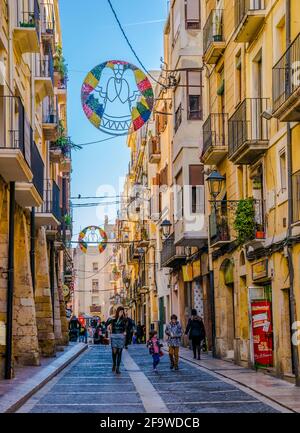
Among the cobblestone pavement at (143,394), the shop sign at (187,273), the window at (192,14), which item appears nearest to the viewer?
the cobblestone pavement at (143,394)

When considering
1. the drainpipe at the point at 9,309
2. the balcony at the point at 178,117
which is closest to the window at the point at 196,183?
the balcony at the point at 178,117

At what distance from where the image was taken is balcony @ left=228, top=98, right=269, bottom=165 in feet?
78.3

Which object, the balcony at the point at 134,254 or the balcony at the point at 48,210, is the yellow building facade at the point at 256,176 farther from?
the balcony at the point at 134,254

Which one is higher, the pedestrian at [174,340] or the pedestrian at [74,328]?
the pedestrian at [74,328]

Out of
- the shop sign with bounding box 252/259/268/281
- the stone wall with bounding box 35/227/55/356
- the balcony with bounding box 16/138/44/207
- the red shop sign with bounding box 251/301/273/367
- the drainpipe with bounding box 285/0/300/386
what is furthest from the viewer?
the stone wall with bounding box 35/227/55/356

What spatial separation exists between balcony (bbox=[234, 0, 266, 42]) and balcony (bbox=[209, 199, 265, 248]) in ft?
14.2

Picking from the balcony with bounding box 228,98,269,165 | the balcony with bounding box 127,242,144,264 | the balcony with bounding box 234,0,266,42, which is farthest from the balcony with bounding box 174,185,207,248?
the balcony with bounding box 127,242,144,264

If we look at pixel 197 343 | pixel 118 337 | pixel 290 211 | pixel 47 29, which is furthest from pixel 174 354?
pixel 47 29

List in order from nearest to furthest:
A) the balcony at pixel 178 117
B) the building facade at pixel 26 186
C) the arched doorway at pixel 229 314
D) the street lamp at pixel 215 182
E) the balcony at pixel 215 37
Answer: the building facade at pixel 26 186 < the street lamp at pixel 215 182 < the balcony at pixel 215 37 < the arched doorway at pixel 229 314 < the balcony at pixel 178 117

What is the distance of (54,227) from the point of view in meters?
37.4

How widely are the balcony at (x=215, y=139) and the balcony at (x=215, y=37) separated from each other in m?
1.96

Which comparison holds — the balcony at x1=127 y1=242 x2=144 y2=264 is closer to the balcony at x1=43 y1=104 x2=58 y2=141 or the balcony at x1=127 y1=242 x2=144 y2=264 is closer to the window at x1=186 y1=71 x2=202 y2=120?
the window at x1=186 y1=71 x2=202 y2=120

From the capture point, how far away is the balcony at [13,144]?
1995 centimetres
